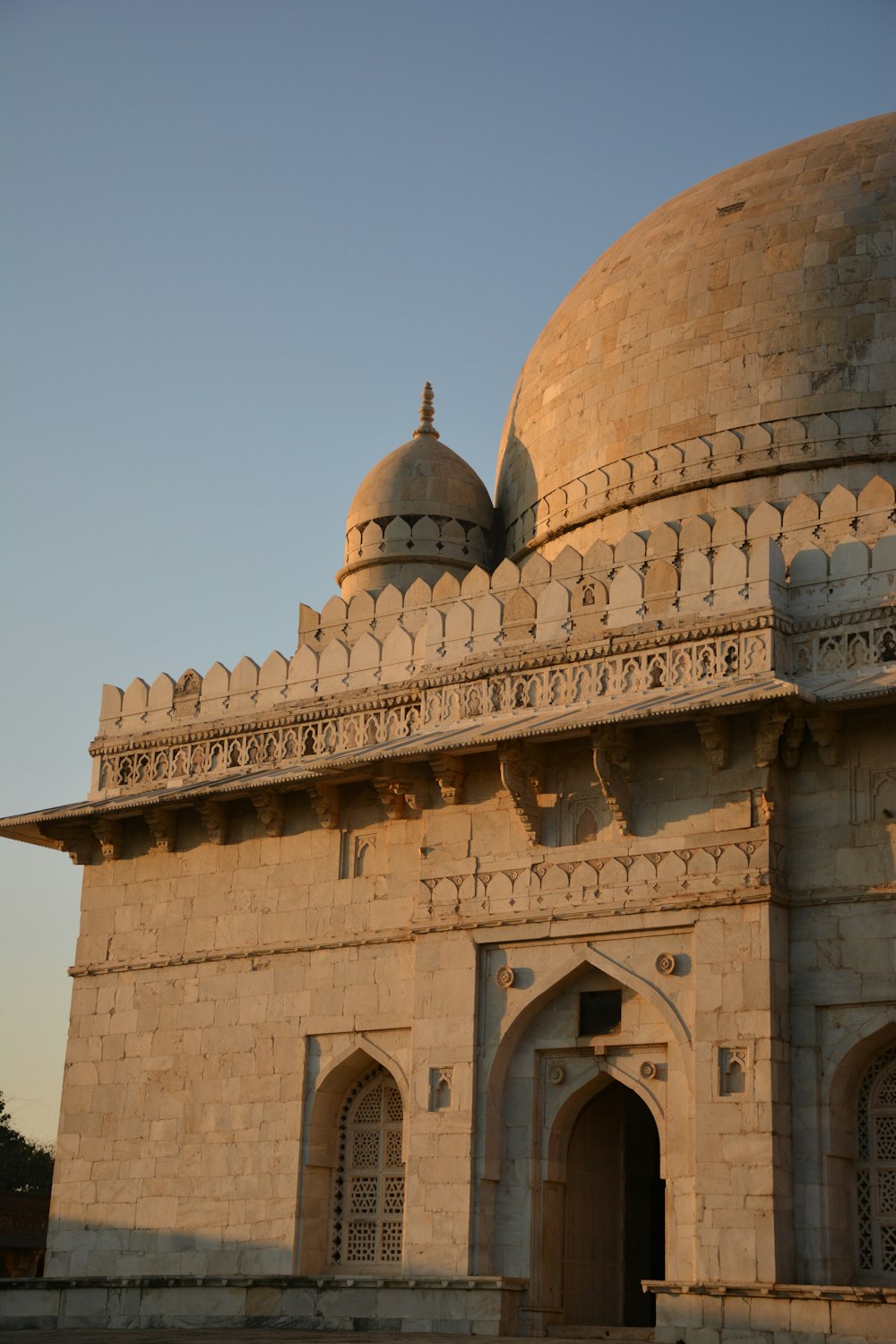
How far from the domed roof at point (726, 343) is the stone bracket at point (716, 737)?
10.4 ft

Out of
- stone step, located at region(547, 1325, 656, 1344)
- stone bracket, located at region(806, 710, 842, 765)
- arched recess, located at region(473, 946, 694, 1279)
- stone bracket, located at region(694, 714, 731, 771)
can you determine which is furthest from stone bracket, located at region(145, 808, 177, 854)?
stone bracket, located at region(806, 710, 842, 765)

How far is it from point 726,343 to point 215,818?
5369 millimetres

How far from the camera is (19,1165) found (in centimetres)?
3256

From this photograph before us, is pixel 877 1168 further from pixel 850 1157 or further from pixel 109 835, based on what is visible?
pixel 109 835

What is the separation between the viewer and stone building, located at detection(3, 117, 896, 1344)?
34.5ft

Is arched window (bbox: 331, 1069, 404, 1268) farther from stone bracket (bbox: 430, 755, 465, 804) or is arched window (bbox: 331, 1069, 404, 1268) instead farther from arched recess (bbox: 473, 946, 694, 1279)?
stone bracket (bbox: 430, 755, 465, 804)

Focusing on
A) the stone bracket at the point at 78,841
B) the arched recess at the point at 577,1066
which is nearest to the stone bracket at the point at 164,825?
the stone bracket at the point at 78,841

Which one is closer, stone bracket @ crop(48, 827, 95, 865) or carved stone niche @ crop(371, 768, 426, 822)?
carved stone niche @ crop(371, 768, 426, 822)

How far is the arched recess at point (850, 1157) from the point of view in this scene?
33.4 feet

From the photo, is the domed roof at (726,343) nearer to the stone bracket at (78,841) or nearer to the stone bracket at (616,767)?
the stone bracket at (616,767)

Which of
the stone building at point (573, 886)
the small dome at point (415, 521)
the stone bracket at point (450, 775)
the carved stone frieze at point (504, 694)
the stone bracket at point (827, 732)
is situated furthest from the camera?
the small dome at point (415, 521)

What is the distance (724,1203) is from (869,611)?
3563 mm

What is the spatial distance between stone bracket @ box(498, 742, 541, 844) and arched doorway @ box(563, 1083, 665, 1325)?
180 centimetres

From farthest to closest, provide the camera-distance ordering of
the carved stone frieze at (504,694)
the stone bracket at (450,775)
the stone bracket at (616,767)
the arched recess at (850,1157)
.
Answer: the stone bracket at (450,775), the stone bracket at (616,767), the carved stone frieze at (504,694), the arched recess at (850,1157)
